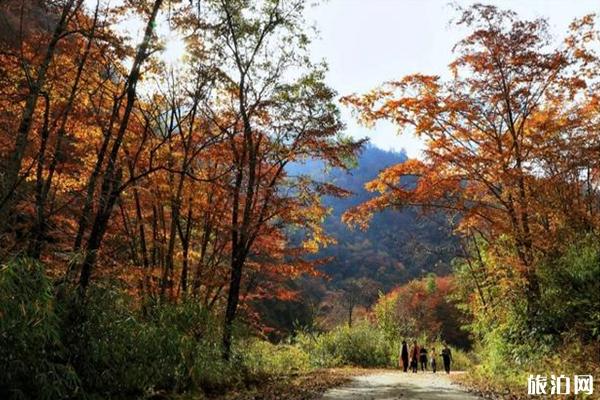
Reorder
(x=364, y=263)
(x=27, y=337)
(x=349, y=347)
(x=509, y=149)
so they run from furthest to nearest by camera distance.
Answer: (x=364, y=263) → (x=349, y=347) → (x=509, y=149) → (x=27, y=337)

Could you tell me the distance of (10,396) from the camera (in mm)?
5820

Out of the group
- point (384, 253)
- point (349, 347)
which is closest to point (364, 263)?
point (384, 253)

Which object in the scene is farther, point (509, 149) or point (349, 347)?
point (349, 347)

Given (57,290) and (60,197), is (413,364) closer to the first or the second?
(60,197)

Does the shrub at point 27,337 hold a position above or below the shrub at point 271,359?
above

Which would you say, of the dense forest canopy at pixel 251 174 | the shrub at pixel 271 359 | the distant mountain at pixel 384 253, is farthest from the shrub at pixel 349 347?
the distant mountain at pixel 384 253

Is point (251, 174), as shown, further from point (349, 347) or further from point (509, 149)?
point (349, 347)

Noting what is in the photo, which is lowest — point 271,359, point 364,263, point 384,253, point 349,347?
point 349,347

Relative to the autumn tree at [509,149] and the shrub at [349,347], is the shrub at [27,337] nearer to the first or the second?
the autumn tree at [509,149]

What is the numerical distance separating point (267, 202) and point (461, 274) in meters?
16.6

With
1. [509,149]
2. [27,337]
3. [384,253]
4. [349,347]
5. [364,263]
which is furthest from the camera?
[384,253]

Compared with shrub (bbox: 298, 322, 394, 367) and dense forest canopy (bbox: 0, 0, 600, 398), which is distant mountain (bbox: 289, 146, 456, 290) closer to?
shrub (bbox: 298, 322, 394, 367)

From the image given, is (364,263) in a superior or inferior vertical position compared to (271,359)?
superior

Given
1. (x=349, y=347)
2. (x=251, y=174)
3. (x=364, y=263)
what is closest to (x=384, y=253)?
(x=364, y=263)
